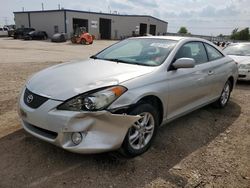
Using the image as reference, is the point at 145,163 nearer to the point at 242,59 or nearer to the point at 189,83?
the point at 189,83

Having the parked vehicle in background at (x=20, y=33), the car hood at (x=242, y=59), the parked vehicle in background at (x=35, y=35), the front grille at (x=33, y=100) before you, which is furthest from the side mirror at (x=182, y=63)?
the parked vehicle in background at (x=20, y=33)

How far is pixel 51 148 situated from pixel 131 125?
1139 millimetres

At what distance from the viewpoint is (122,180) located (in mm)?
2871

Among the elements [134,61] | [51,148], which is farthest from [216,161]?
[51,148]

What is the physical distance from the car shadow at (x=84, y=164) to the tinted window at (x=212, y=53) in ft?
5.26

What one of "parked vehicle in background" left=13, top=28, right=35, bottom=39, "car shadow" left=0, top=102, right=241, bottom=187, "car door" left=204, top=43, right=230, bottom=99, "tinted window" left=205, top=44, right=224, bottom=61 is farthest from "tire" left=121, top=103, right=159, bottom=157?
"parked vehicle in background" left=13, top=28, right=35, bottom=39

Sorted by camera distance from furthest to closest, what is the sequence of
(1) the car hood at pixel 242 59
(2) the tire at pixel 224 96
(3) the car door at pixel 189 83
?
(1) the car hood at pixel 242 59 < (2) the tire at pixel 224 96 < (3) the car door at pixel 189 83

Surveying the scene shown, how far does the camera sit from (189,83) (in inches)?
157

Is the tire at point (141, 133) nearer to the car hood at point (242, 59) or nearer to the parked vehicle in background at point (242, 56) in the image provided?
the parked vehicle in background at point (242, 56)

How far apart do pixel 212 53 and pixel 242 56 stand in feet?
14.7

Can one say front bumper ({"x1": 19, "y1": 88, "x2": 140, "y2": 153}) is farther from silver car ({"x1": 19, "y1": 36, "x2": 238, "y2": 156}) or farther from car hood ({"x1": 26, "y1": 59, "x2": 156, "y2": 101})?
car hood ({"x1": 26, "y1": 59, "x2": 156, "y2": 101})

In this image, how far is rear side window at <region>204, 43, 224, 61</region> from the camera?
16.0 ft

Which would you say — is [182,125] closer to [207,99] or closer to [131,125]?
[207,99]

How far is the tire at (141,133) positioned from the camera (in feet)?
10.2
